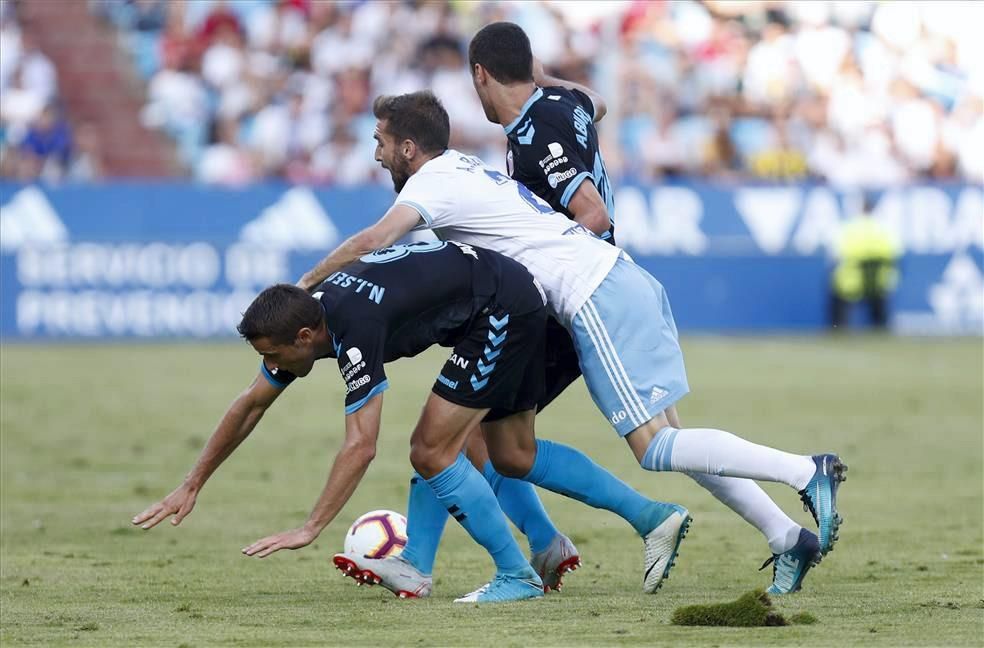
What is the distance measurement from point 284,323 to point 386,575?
4.25ft

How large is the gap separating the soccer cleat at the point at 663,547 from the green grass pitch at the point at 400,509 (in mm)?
75

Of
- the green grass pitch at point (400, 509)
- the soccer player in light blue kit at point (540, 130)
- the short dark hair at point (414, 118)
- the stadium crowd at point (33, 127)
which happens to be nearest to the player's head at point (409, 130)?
the short dark hair at point (414, 118)

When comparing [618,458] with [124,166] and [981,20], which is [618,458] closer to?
[124,166]

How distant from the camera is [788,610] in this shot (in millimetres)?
6242

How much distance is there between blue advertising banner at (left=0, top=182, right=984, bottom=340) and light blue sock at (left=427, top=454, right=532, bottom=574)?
47.9 ft

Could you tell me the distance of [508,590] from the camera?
22.2 feet

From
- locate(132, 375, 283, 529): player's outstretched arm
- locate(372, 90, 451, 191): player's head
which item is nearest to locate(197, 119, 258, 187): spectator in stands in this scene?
locate(372, 90, 451, 191): player's head

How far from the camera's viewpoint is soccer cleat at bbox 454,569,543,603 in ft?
22.0

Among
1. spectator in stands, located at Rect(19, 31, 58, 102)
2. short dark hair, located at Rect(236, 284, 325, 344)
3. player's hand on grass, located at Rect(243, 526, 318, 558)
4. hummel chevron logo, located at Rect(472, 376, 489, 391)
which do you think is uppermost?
spectator in stands, located at Rect(19, 31, 58, 102)

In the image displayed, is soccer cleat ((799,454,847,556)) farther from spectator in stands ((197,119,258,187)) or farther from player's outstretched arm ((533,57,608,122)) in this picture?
spectator in stands ((197,119,258,187))

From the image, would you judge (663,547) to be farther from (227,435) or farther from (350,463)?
(227,435)

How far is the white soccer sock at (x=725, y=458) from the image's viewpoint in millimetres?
6477

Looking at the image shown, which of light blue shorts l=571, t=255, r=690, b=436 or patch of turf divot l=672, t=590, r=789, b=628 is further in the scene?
light blue shorts l=571, t=255, r=690, b=436

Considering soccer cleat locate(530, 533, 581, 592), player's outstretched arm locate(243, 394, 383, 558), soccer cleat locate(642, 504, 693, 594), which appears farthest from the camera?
soccer cleat locate(530, 533, 581, 592)
